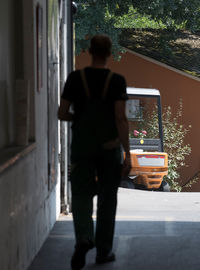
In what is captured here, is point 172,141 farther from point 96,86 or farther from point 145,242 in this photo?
point 96,86

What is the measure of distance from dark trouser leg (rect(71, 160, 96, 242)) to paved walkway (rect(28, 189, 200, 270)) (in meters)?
0.33

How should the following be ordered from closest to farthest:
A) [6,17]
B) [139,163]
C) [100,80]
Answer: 1. [100,80]
2. [6,17]
3. [139,163]

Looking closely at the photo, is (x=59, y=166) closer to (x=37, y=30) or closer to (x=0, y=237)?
(x=37, y=30)

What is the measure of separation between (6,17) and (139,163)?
11476 millimetres

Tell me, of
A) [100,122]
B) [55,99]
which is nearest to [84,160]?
[100,122]

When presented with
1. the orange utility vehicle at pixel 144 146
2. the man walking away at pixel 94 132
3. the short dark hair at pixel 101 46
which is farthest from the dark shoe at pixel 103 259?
the orange utility vehicle at pixel 144 146

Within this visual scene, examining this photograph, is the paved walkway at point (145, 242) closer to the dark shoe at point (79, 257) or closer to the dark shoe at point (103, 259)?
the dark shoe at point (103, 259)

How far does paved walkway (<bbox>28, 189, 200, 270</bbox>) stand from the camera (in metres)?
5.97

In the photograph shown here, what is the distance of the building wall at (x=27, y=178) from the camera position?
4.85m

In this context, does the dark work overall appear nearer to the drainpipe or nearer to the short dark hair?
the short dark hair

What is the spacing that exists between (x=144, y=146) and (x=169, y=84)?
4.29 m

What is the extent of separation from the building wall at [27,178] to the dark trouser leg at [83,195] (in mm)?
376

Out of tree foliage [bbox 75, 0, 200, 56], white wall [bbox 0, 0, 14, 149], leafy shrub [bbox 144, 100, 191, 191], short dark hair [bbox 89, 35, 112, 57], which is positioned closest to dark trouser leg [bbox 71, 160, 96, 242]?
white wall [bbox 0, 0, 14, 149]

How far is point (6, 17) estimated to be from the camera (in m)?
6.02
